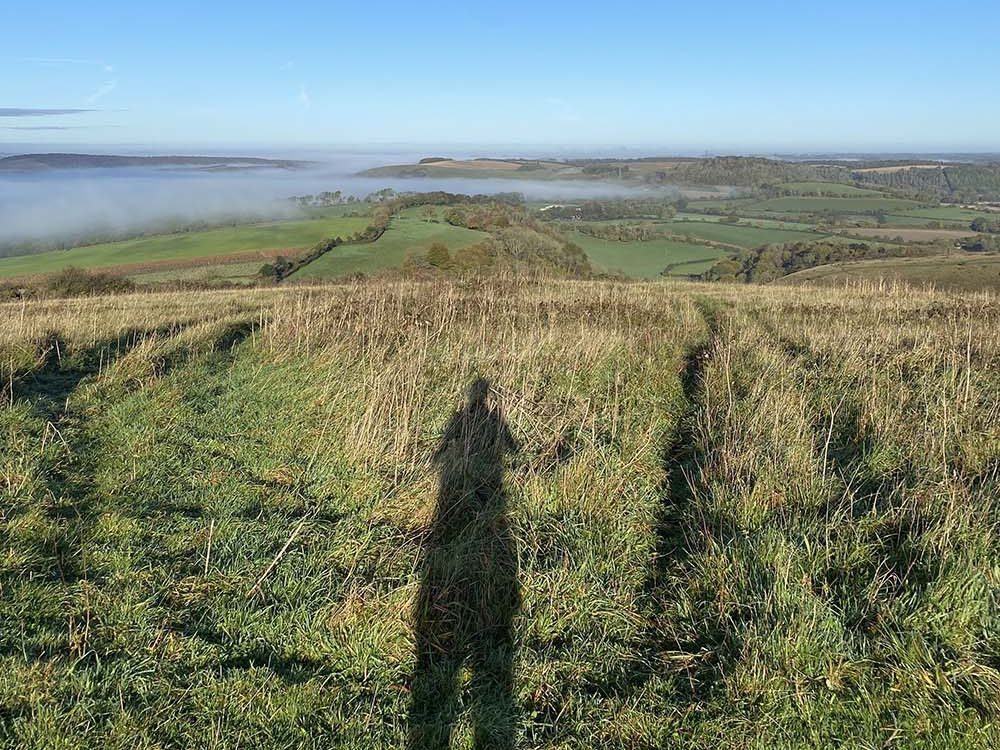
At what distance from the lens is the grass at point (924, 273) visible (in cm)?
2525

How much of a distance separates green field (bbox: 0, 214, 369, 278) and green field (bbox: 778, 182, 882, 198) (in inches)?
3161

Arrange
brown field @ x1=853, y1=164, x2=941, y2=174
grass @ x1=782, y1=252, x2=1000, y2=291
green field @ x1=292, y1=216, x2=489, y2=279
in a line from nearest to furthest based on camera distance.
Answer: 1. grass @ x1=782, y1=252, x2=1000, y2=291
2. green field @ x1=292, y1=216, x2=489, y2=279
3. brown field @ x1=853, y1=164, x2=941, y2=174

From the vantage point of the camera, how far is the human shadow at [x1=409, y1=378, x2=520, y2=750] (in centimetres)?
286

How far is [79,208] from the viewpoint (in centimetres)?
8281

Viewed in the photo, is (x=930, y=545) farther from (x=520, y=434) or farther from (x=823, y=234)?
(x=823, y=234)

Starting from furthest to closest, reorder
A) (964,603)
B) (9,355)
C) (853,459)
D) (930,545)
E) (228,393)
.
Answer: (9,355) < (228,393) < (853,459) < (930,545) < (964,603)

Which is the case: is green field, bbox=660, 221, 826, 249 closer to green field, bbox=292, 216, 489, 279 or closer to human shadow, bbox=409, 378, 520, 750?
green field, bbox=292, 216, 489, 279

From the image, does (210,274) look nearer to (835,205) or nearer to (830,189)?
(835,205)

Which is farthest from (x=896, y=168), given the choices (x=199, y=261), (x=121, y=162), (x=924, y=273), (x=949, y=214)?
(x=121, y=162)

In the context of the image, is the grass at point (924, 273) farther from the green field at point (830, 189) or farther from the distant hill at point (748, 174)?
the distant hill at point (748, 174)

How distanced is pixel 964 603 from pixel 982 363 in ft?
21.0

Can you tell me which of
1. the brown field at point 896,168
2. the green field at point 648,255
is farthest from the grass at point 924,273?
the brown field at point 896,168

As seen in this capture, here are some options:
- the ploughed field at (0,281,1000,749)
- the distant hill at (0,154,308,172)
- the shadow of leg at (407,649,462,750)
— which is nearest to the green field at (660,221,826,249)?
the ploughed field at (0,281,1000,749)

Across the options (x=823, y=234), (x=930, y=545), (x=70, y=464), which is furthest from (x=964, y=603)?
(x=823, y=234)
